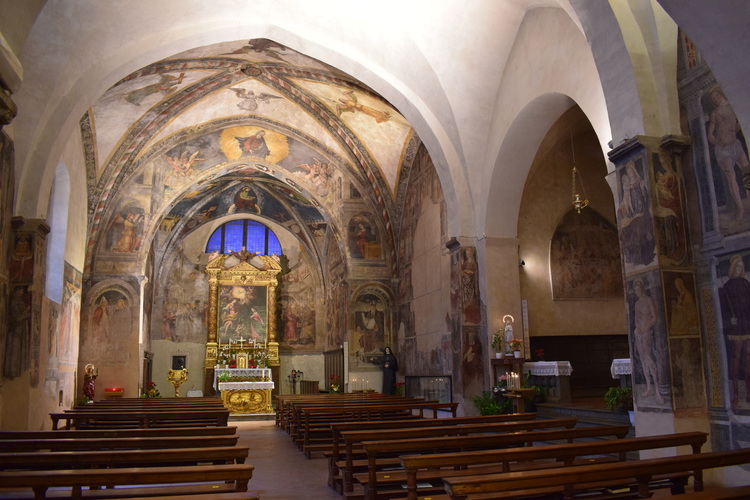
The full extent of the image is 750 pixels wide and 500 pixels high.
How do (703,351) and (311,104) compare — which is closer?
(703,351)

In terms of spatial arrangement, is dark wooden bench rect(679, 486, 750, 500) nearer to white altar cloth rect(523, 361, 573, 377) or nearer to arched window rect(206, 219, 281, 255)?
white altar cloth rect(523, 361, 573, 377)

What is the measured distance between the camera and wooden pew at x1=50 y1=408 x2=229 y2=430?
9.09 meters

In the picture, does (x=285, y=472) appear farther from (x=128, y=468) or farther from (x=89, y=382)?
(x=89, y=382)

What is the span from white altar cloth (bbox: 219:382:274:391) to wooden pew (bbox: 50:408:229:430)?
9209 millimetres

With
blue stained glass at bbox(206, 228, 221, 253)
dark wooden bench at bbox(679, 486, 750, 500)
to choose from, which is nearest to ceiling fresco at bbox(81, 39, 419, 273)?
blue stained glass at bbox(206, 228, 221, 253)

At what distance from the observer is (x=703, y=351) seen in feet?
21.4

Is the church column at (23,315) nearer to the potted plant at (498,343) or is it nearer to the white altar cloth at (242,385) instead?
the potted plant at (498,343)

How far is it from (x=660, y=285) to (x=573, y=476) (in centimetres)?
347

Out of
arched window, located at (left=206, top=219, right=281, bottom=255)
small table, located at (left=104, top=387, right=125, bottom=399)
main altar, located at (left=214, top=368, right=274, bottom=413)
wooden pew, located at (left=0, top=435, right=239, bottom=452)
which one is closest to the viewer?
wooden pew, located at (left=0, top=435, right=239, bottom=452)

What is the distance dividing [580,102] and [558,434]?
559cm

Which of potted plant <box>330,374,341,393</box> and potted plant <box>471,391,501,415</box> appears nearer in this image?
potted plant <box>471,391,501,415</box>

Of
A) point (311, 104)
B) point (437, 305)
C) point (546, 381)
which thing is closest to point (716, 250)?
point (546, 381)

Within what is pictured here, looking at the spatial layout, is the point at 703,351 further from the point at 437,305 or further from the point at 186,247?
the point at 186,247

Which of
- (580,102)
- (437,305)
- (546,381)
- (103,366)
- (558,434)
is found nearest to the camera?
(558,434)
